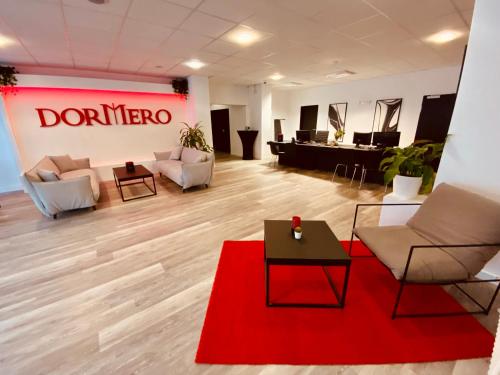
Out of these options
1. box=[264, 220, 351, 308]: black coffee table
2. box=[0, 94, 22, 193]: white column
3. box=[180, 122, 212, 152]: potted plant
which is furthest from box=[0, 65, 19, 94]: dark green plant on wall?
box=[264, 220, 351, 308]: black coffee table

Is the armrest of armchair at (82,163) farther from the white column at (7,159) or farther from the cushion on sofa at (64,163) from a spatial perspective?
the white column at (7,159)

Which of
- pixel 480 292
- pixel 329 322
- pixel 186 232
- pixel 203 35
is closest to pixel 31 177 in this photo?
pixel 186 232

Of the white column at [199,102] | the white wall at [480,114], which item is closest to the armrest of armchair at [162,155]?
the white column at [199,102]

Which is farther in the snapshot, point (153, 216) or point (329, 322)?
point (153, 216)

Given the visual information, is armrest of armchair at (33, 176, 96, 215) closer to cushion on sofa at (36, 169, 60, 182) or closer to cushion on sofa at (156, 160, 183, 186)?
cushion on sofa at (36, 169, 60, 182)

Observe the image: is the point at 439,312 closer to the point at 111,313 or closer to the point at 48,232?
the point at 111,313

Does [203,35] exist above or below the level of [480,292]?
above

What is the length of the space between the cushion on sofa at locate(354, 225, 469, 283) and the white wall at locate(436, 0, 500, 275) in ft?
2.50

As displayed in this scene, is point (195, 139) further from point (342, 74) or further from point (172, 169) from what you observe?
point (342, 74)

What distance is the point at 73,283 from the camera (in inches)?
82.0

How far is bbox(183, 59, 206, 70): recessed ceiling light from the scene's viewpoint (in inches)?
187

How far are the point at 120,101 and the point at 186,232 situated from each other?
5.05m

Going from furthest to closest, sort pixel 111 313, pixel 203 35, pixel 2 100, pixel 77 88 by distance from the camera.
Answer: pixel 77 88 < pixel 2 100 < pixel 203 35 < pixel 111 313

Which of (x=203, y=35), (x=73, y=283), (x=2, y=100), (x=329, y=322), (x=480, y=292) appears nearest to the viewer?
(x=329, y=322)
